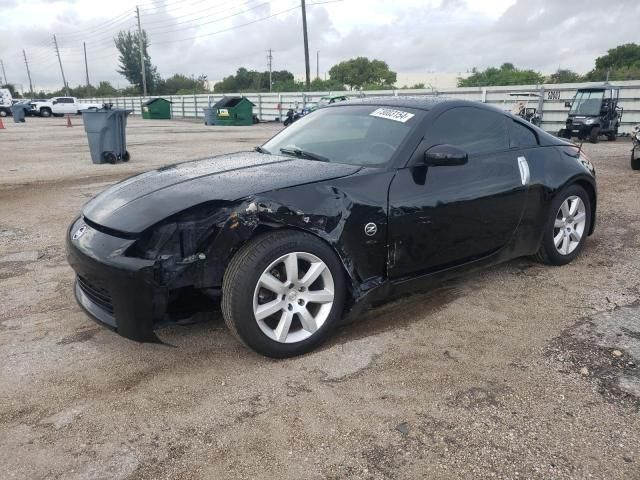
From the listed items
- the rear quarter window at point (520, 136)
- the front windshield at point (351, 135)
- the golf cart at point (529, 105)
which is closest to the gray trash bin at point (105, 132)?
the front windshield at point (351, 135)

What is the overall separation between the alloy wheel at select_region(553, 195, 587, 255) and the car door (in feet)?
2.17

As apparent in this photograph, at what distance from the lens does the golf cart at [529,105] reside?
60.6 feet

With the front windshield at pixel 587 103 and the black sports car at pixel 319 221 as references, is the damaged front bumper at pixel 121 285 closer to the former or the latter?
the black sports car at pixel 319 221

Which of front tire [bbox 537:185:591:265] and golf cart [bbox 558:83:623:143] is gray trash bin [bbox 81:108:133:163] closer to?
front tire [bbox 537:185:591:265]

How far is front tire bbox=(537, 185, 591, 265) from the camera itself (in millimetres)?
4277

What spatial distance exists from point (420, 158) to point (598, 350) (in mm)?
1576

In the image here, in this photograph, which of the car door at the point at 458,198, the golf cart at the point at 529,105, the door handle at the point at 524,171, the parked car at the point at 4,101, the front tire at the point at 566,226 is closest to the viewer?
the car door at the point at 458,198

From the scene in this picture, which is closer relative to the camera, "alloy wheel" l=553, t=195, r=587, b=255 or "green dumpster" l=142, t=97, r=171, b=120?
"alloy wheel" l=553, t=195, r=587, b=255

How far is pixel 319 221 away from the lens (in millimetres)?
2898

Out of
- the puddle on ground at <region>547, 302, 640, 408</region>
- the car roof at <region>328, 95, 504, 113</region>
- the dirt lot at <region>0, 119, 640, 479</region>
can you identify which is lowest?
the puddle on ground at <region>547, 302, 640, 408</region>

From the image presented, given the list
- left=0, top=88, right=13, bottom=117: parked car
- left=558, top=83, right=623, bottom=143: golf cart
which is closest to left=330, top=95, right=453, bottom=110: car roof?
left=558, top=83, right=623, bottom=143: golf cart

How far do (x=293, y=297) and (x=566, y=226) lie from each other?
9.17 ft

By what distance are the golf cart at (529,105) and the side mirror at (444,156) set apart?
642 inches

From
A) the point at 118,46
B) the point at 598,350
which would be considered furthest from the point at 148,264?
the point at 118,46
